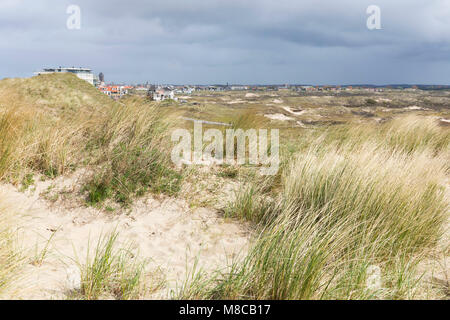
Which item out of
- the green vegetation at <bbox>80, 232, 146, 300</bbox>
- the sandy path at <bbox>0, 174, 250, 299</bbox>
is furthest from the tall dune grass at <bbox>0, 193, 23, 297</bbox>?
the green vegetation at <bbox>80, 232, 146, 300</bbox>

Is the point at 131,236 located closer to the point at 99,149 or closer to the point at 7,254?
the point at 7,254

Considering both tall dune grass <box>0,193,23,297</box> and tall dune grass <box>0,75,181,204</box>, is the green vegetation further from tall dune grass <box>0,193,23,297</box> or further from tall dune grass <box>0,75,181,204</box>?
tall dune grass <box>0,75,181,204</box>

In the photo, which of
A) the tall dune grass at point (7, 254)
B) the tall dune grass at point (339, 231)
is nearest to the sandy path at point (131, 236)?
the tall dune grass at point (7, 254)

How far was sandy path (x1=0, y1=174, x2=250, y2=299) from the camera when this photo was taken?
2.44m

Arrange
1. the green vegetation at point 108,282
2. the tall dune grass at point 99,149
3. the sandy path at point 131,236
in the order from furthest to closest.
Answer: the tall dune grass at point 99,149
the sandy path at point 131,236
the green vegetation at point 108,282

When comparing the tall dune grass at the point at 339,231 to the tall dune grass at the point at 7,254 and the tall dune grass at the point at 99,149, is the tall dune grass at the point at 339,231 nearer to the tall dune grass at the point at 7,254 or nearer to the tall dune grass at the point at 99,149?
the tall dune grass at the point at 7,254

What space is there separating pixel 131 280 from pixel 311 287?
4.40 feet

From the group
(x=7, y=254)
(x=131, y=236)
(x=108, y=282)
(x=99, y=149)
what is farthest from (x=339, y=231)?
(x=99, y=149)

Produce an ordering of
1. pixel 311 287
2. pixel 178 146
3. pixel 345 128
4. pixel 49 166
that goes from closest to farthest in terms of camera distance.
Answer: pixel 311 287 < pixel 49 166 < pixel 178 146 < pixel 345 128

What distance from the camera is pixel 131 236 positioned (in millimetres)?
3359

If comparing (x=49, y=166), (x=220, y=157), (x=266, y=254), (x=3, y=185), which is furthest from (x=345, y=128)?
Result: (x=3, y=185)

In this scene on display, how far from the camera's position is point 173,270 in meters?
2.66

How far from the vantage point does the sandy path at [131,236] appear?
2438mm
